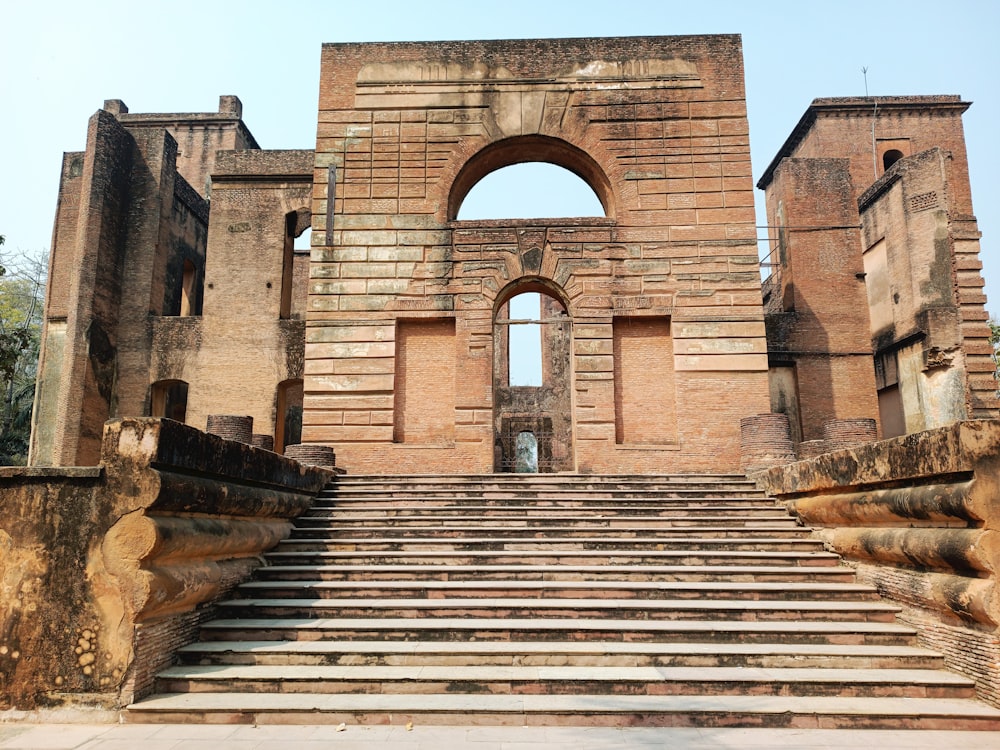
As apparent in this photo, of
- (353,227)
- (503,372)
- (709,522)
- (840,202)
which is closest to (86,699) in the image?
(709,522)

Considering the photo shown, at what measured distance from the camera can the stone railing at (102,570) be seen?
5.66 metres

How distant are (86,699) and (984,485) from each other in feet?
23.6

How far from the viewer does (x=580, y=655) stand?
20.3 ft

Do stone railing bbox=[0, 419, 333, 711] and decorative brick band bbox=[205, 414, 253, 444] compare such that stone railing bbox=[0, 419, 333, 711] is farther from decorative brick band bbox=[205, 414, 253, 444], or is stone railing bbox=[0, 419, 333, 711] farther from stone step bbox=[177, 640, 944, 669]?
decorative brick band bbox=[205, 414, 253, 444]

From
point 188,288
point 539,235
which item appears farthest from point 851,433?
point 188,288

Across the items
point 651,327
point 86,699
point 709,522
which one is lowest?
point 86,699

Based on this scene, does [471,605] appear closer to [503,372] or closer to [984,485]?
[984,485]

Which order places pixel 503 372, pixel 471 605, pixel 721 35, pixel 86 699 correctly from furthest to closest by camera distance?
1. pixel 503 372
2. pixel 721 35
3. pixel 471 605
4. pixel 86 699

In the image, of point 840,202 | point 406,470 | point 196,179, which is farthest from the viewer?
point 196,179

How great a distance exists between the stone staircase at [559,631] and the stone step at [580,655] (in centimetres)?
2

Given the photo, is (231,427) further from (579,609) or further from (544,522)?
(579,609)

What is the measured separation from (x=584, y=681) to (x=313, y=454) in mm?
7916

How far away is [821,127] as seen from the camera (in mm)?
26391

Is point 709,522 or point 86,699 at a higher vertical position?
point 709,522
